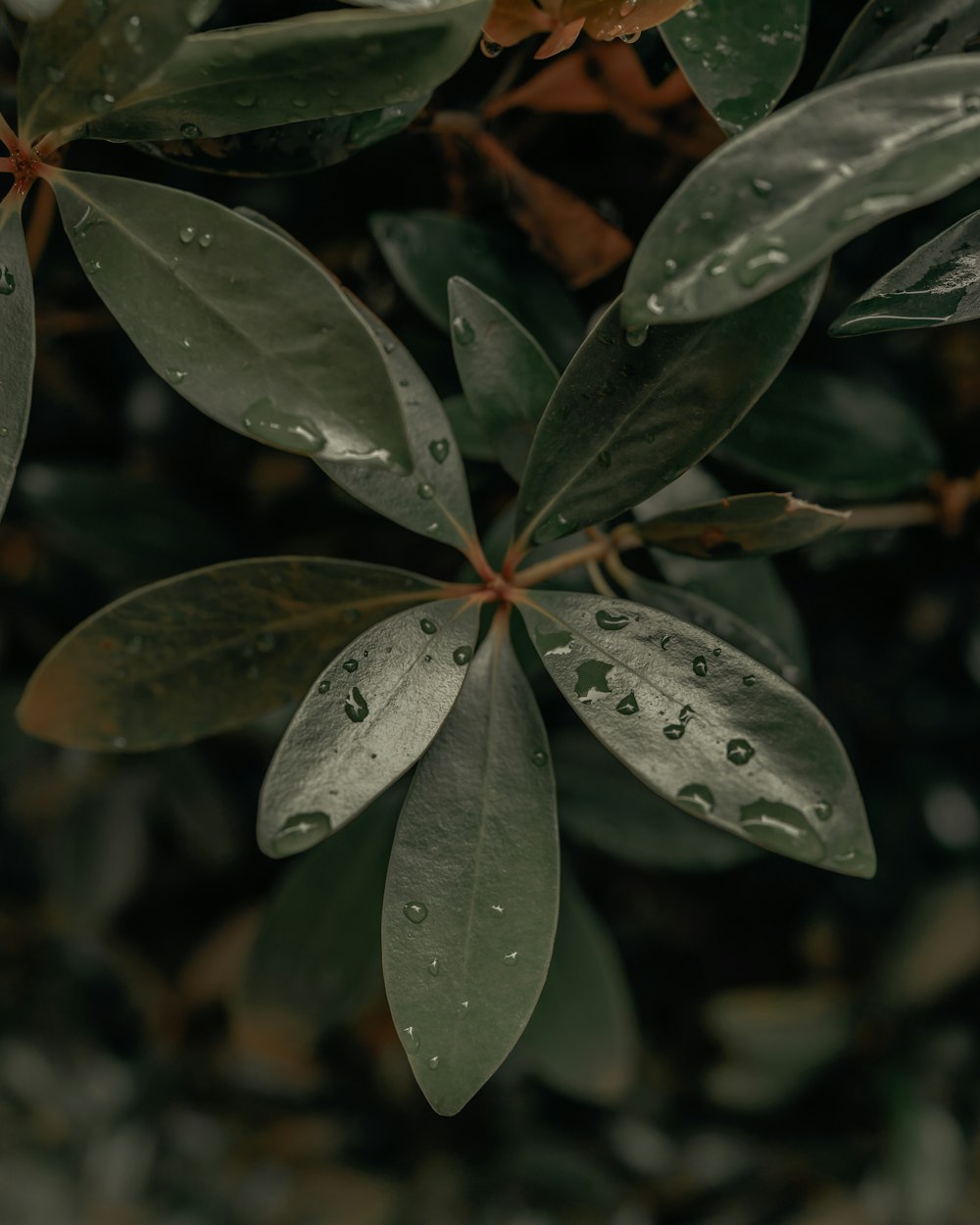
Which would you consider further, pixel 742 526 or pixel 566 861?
pixel 566 861

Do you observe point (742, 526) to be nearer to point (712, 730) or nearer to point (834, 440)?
point (712, 730)

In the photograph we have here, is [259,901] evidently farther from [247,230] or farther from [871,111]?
[871,111]

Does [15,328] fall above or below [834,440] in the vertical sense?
above

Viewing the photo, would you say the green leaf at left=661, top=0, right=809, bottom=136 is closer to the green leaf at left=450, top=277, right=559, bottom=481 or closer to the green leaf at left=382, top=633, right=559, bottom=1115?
the green leaf at left=450, top=277, right=559, bottom=481

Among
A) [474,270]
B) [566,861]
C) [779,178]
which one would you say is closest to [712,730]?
[779,178]

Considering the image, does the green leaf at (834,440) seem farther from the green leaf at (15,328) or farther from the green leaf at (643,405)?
the green leaf at (15,328)
